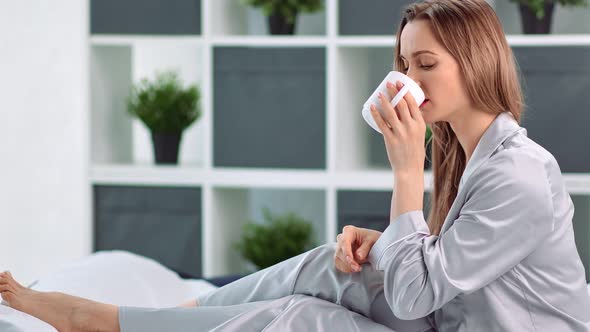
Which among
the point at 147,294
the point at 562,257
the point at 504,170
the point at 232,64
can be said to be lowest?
the point at 147,294

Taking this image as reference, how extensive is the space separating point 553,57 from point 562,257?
153cm

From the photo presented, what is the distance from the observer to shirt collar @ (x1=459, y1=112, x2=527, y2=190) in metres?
1.50

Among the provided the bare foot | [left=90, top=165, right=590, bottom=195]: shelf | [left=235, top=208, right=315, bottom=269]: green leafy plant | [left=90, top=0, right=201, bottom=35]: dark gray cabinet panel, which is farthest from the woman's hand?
[left=90, top=0, right=201, bottom=35]: dark gray cabinet panel

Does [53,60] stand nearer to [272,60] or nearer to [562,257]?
[272,60]

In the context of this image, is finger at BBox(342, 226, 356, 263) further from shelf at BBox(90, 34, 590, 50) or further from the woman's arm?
shelf at BBox(90, 34, 590, 50)

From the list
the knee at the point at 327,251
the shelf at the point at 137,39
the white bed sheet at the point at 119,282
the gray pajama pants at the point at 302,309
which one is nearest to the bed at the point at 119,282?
the white bed sheet at the point at 119,282

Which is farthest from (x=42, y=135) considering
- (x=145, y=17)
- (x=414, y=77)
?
(x=414, y=77)

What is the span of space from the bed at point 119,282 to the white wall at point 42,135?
958 mm

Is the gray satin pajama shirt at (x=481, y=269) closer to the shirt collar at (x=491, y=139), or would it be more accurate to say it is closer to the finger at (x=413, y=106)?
the shirt collar at (x=491, y=139)

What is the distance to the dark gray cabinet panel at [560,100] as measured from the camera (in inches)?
113

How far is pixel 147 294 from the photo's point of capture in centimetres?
213

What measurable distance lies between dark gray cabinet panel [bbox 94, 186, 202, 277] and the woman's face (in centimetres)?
174

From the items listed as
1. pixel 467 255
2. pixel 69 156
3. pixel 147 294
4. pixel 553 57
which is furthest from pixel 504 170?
pixel 69 156

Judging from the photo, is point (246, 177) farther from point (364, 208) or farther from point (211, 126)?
point (364, 208)
